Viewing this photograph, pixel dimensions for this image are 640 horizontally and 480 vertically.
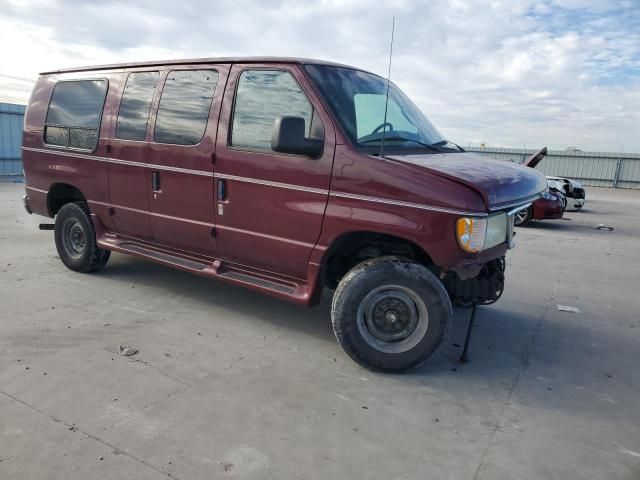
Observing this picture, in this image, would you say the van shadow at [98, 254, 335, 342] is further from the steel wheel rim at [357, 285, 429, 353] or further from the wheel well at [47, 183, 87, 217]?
the wheel well at [47, 183, 87, 217]

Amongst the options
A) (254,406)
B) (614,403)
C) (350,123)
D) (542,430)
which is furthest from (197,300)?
(614,403)

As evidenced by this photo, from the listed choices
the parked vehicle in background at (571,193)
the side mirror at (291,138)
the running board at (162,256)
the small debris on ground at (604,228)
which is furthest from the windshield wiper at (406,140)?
the parked vehicle in background at (571,193)

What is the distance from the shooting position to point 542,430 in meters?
2.97

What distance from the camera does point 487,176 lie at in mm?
3500

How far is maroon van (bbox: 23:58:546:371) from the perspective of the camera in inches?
135

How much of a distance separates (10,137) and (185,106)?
17.0 metres

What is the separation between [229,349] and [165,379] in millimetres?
641

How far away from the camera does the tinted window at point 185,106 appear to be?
171 inches

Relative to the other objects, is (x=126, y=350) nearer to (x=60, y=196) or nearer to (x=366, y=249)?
(x=366, y=249)

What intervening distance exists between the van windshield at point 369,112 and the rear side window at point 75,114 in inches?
106

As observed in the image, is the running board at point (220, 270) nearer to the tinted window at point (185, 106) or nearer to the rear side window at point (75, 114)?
the rear side window at point (75, 114)

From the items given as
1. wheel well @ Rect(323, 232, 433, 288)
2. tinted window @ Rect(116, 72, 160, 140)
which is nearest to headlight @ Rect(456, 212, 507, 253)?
wheel well @ Rect(323, 232, 433, 288)

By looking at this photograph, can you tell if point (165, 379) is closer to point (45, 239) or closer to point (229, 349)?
point (229, 349)

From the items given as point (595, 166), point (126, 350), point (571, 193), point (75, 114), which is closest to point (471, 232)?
point (126, 350)
